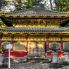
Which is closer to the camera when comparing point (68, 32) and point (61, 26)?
point (68, 32)

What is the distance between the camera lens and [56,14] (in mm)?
29219

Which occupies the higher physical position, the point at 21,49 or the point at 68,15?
the point at 68,15

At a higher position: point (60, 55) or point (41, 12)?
point (41, 12)

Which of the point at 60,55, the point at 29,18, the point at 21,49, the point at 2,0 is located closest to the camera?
the point at 60,55

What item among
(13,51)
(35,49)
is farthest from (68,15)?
(13,51)

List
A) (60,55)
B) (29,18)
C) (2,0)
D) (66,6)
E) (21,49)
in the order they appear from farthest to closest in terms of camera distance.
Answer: (2,0)
(66,6)
(29,18)
(21,49)
(60,55)

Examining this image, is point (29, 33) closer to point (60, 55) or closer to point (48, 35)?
point (48, 35)

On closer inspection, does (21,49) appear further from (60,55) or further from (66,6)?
(66,6)

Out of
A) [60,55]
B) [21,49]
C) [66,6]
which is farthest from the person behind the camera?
[66,6]

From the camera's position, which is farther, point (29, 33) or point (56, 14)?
point (56, 14)

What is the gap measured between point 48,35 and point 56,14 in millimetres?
2860

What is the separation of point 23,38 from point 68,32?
4.61 metres

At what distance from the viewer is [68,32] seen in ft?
88.8

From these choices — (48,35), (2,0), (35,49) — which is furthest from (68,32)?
(2,0)
